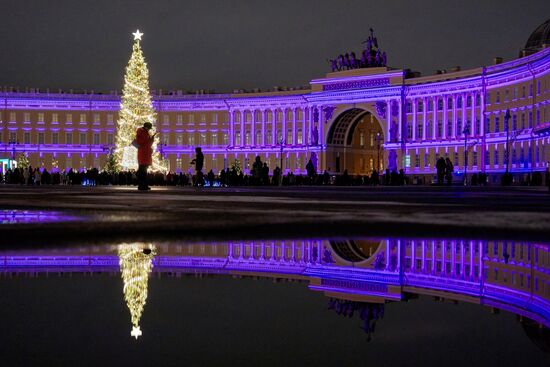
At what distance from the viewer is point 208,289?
154 inches

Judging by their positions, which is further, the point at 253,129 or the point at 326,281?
the point at 253,129

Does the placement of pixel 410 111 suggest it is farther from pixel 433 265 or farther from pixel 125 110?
pixel 433 265

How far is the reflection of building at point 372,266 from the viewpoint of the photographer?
382 cm

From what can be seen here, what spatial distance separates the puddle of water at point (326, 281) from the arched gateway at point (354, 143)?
87.2 m

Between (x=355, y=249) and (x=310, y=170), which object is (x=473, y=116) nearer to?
(x=310, y=170)

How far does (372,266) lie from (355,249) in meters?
0.98

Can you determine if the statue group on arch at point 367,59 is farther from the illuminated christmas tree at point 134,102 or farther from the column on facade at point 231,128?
the illuminated christmas tree at point 134,102

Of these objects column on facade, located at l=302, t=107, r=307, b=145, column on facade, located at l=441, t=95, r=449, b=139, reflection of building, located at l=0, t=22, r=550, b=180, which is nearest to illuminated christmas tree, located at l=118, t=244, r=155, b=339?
reflection of building, located at l=0, t=22, r=550, b=180

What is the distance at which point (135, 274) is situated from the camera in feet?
14.0

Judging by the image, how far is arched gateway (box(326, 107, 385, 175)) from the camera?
95.3m

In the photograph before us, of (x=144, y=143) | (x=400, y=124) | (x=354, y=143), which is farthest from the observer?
(x=354, y=143)

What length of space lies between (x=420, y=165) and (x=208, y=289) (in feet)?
282

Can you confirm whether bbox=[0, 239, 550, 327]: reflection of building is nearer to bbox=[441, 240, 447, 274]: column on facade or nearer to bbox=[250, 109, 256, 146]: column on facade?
bbox=[441, 240, 447, 274]: column on facade

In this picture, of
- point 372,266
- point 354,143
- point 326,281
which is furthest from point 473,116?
point 326,281
